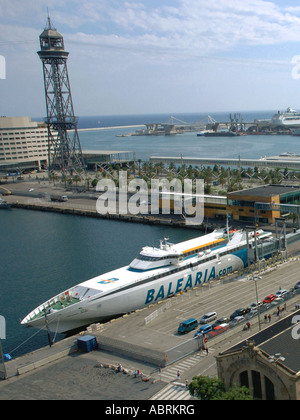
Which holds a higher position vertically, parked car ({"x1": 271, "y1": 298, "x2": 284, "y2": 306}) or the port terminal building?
the port terminal building

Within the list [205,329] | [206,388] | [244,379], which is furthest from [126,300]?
[206,388]

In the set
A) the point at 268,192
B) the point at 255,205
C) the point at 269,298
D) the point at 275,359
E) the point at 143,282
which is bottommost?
the point at 269,298

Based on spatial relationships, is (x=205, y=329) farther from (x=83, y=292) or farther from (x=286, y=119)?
(x=286, y=119)

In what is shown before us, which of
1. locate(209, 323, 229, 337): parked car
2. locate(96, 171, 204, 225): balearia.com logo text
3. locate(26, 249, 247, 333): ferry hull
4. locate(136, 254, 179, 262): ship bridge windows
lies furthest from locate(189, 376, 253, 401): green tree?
locate(96, 171, 204, 225): balearia.com logo text

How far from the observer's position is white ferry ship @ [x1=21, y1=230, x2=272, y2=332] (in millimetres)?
13414

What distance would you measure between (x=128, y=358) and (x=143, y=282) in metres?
4.07

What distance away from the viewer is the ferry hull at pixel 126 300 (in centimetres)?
1327

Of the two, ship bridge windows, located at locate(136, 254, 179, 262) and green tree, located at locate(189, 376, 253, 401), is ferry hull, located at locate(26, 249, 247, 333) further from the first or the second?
green tree, located at locate(189, 376, 253, 401)

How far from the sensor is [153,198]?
3128 cm

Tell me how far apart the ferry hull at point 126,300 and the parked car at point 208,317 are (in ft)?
8.79

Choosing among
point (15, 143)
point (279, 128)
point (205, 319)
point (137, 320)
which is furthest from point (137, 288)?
point (279, 128)

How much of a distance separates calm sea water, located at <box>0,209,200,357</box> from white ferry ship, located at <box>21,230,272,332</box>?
39.4 inches

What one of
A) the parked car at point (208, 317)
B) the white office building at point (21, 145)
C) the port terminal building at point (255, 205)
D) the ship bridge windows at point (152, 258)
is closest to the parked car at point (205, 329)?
the parked car at point (208, 317)

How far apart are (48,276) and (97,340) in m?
7.66
